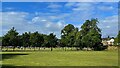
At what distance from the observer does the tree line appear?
13250 centimetres

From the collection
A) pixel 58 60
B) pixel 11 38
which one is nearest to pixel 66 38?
pixel 11 38

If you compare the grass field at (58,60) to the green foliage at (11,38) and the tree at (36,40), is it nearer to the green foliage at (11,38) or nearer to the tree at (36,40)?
the green foliage at (11,38)

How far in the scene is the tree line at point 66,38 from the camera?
13250cm

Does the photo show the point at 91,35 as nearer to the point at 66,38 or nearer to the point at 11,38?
the point at 66,38

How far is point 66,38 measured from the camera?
149 metres

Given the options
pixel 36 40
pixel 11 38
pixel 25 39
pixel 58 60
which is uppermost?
pixel 25 39

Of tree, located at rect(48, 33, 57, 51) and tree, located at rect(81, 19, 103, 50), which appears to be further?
tree, located at rect(48, 33, 57, 51)

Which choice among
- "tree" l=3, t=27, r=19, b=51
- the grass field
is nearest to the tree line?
"tree" l=3, t=27, r=19, b=51

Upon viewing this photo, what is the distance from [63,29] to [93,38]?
32.1 metres

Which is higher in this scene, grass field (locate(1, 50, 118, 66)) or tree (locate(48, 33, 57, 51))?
tree (locate(48, 33, 57, 51))

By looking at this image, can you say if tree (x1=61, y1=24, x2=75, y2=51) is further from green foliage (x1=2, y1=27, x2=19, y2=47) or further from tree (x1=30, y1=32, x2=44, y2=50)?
green foliage (x1=2, y1=27, x2=19, y2=47)

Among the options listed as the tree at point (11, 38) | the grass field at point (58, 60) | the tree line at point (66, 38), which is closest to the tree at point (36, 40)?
the tree line at point (66, 38)

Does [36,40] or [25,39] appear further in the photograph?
[25,39]

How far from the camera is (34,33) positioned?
16012 cm
